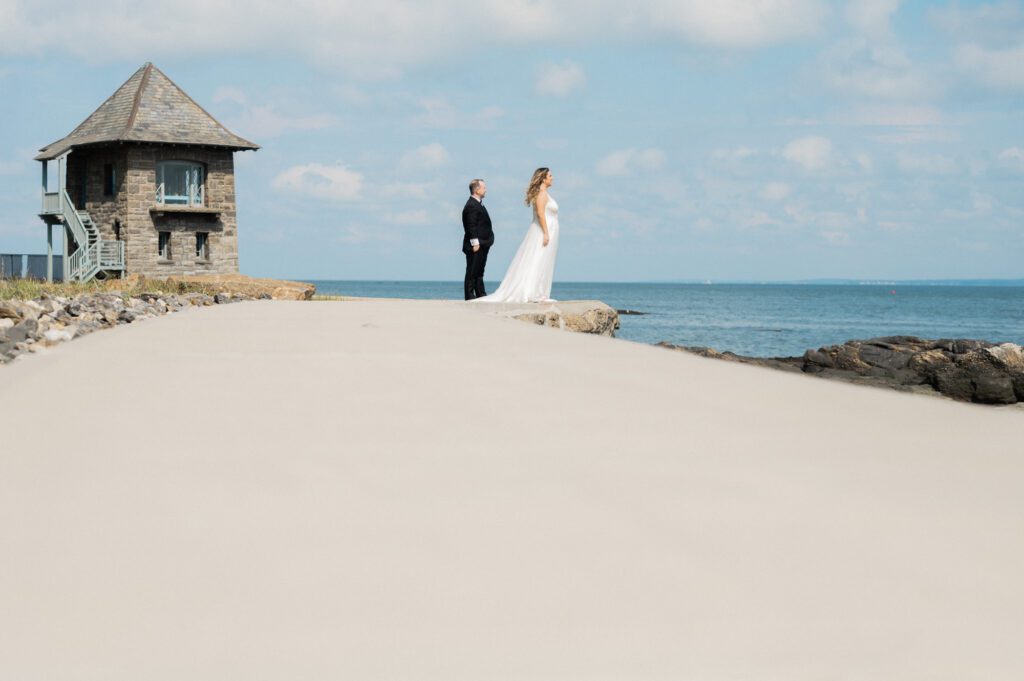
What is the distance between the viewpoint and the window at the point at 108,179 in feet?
127

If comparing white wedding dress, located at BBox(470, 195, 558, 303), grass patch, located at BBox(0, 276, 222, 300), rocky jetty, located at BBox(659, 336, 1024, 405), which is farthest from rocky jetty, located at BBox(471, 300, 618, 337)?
grass patch, located at BBox(0, 276, 222, 300)

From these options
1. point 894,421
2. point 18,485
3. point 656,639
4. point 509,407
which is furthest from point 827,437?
point 18,485

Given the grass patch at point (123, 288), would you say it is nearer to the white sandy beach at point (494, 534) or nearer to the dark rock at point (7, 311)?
the dark rock at point (7, 311)

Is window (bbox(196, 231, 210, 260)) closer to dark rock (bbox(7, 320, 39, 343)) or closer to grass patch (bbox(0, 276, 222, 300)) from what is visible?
grass patch (bbox(0, 276, 222, 300))

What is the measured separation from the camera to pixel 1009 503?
493 cm

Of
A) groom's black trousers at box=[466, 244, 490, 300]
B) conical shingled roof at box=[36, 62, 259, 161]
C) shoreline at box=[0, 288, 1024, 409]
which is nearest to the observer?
shoreline at box=[0, 288, 1024, 409]

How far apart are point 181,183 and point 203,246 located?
245cm

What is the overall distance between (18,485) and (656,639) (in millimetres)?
3199

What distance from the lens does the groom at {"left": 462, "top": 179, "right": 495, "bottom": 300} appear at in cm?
1689

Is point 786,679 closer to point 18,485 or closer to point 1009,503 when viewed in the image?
point 1009,503

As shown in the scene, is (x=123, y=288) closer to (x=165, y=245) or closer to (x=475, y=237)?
(x=475, y=237)

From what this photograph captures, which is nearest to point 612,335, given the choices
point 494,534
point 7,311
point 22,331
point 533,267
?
point 533,267

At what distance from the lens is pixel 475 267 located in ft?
57.9

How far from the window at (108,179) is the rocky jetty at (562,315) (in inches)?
1100
